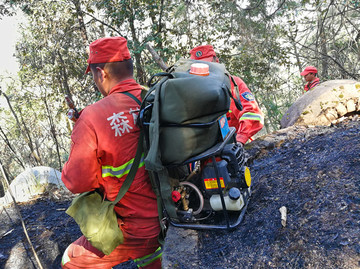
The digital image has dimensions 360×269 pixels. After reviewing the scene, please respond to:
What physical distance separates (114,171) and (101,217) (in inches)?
12.6

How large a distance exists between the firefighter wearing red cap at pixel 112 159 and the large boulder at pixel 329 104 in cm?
397

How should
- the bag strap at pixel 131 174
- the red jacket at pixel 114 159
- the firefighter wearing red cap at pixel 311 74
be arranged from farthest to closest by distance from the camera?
the firefighter wearing red cap at pixel 311 74 → the bag strap at pixel 131 174 → the red jacket at pixel 114 159

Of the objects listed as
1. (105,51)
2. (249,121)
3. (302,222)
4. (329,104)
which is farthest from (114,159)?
(329,104)

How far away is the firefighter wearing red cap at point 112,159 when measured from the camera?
5.69 ft

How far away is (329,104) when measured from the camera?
15.8 feet

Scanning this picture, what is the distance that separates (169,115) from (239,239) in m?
1.04

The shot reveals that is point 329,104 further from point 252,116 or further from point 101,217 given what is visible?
point 101,217

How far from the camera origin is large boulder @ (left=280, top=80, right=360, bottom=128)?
15.4 ft

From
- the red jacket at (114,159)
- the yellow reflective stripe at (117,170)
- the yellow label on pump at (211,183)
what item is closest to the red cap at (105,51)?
the red jacket at (114,159)

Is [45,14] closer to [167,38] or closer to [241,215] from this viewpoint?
[167,38]

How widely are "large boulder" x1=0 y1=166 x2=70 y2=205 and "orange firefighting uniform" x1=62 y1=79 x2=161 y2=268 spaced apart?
4352mm

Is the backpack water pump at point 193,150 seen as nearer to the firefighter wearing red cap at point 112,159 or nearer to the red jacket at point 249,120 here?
the firefighter wearing red cap at point 112,159

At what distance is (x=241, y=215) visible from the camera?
1859 millimetres

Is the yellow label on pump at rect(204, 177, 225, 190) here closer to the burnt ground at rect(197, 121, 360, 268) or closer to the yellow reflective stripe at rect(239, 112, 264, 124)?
the burnt ground at rect(197, 121, 360, 268)
